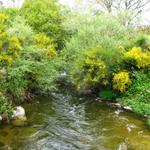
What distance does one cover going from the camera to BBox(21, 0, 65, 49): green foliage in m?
30.3

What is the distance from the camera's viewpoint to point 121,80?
2311 centimetres

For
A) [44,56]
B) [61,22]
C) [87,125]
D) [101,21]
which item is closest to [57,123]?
[87,125]

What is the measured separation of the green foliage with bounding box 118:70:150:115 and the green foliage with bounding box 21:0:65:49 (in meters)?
10.1

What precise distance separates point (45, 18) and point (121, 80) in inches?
437

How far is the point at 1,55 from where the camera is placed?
1988cm

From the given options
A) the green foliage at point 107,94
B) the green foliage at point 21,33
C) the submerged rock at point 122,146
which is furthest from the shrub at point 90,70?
the submerged rock at point 122,146

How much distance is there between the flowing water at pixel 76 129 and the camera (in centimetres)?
1535

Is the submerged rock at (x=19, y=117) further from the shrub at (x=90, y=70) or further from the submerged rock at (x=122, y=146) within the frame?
the shrub at (x=90, y=70)

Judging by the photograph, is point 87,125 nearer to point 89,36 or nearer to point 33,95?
point 33,95

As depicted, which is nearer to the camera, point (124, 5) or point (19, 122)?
point (19, 122)

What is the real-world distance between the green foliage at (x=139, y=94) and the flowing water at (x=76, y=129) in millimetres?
993

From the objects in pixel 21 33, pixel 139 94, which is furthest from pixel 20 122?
pixel 139 94

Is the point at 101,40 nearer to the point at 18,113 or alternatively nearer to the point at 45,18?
the point at 45,18

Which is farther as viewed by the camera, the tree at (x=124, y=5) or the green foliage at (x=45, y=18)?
the tree at (x=124, y=5)
